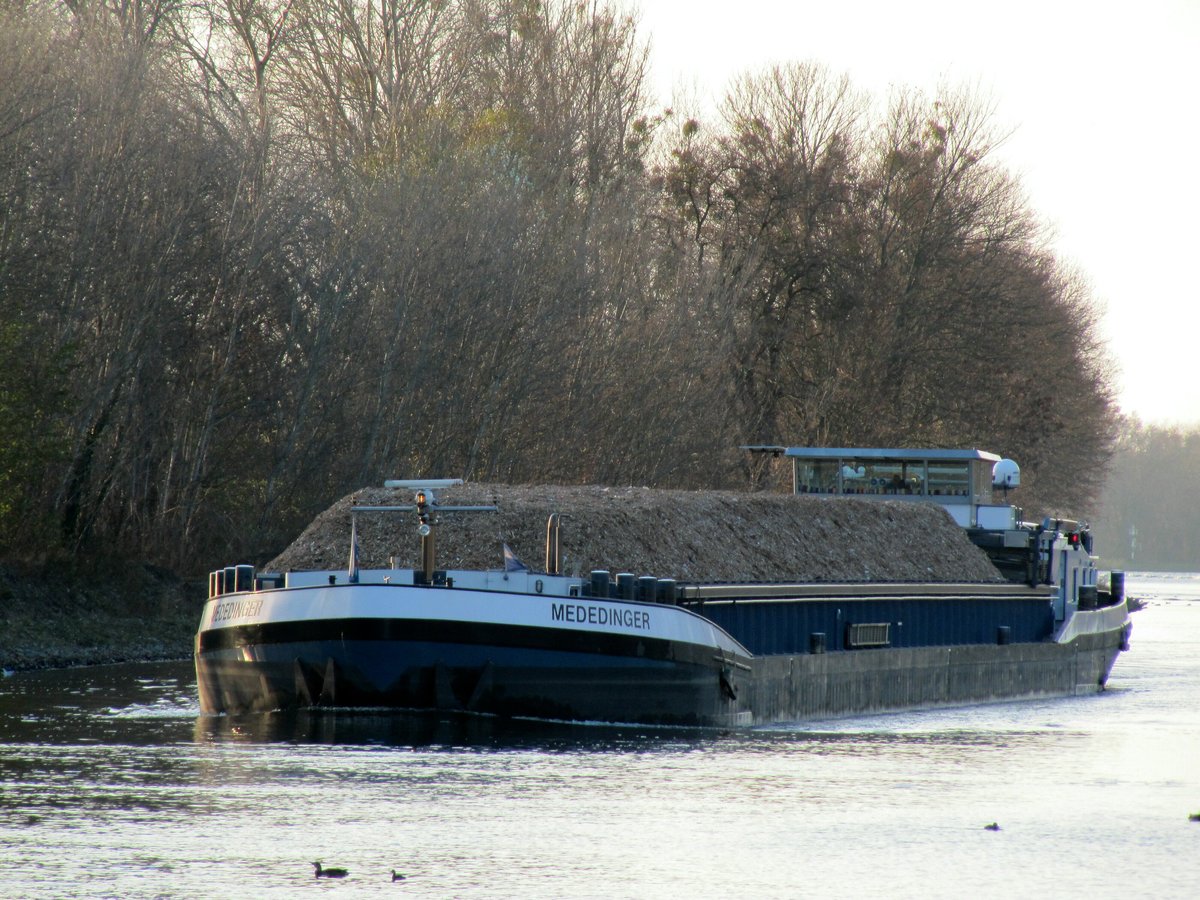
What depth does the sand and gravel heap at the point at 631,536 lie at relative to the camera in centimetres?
2520

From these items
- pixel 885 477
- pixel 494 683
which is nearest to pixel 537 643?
pixel 494 683

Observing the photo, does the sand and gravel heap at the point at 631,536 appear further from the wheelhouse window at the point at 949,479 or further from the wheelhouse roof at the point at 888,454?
the wheelhouse window at the point at 949,479

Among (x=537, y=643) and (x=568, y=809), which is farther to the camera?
(x=537, y=643)

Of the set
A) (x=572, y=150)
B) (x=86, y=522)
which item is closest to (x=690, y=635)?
(x=86, y=522)

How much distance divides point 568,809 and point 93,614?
21135 mm

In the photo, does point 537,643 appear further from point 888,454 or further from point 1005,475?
point 1005,475

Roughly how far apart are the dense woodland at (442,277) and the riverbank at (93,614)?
0.89 metres

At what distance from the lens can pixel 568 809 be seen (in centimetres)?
1556

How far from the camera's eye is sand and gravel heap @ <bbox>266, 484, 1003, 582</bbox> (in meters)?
25.2

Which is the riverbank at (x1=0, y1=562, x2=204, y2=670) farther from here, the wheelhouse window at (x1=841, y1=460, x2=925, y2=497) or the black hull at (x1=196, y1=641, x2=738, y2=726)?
the wheelhouse window at (x1=841, y1=460, x2=925, y2=497)

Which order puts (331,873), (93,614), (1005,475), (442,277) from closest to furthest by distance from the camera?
(331,873)
(93,614)
(1005,475)
(442,277)

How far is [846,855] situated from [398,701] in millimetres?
8508

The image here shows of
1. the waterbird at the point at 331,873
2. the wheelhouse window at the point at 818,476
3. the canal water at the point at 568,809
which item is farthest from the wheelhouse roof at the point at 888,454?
the waterbird at the point at 331,873

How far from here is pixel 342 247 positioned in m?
41.9
